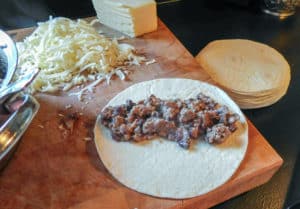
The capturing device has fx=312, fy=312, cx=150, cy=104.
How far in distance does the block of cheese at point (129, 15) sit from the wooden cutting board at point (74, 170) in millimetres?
300

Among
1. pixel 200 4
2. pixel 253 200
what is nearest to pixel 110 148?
pixel 253 200

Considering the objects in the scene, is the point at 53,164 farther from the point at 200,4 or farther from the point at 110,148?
the point at 200,4

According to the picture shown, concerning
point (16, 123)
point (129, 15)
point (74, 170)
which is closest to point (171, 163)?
point (74, 170)

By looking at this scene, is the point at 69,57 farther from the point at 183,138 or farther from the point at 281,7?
the point at 281,7

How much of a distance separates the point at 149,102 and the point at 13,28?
2.60ft

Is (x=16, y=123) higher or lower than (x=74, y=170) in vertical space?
higher

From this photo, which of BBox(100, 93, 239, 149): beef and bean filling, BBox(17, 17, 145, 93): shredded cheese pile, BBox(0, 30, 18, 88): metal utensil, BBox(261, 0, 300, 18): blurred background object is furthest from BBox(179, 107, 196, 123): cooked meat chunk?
BBox(261, 0, 300, 18): blurred background object

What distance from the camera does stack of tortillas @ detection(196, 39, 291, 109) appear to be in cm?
97

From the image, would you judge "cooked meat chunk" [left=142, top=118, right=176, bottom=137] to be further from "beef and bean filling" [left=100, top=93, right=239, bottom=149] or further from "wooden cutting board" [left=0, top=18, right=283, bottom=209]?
"wooden cutting board" [left=0, top=18, right=283, bottom=209]

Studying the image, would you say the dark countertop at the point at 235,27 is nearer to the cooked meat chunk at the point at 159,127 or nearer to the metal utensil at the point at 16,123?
the cooked meat chunk at the point at 159,127

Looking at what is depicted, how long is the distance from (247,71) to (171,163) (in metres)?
0.49

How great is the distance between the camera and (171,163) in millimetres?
728

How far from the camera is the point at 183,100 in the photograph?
86 cm

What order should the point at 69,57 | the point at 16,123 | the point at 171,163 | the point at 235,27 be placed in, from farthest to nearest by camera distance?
the point at 235,27, the point at 69,57, the point at 171,163, the point at 16,123
